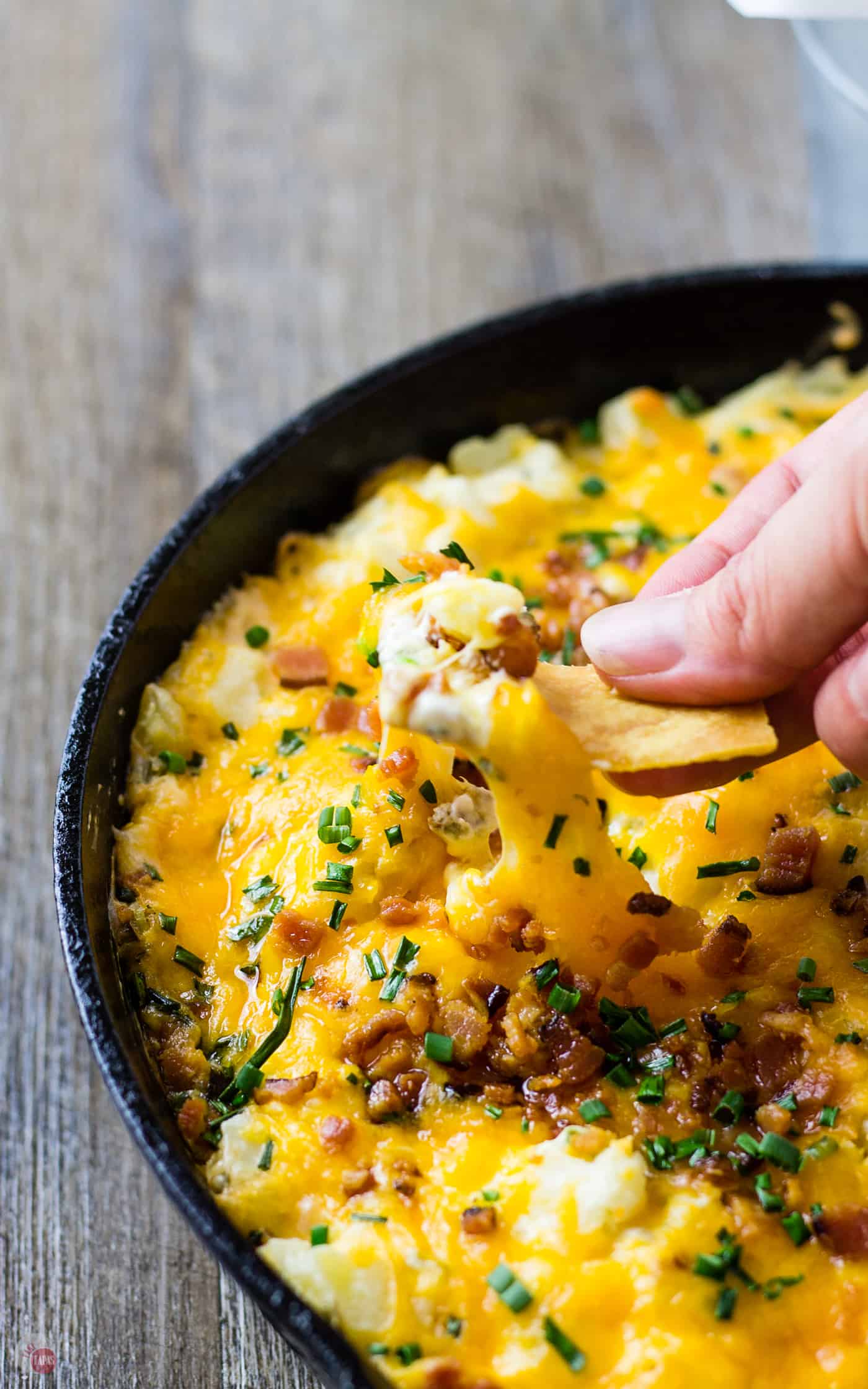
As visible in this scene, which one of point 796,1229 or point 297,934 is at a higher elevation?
point 297,934

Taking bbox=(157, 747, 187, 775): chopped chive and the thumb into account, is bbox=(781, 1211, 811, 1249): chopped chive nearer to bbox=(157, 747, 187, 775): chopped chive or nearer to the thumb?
the thumb

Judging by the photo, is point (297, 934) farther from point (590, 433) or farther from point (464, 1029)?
point (590, 433)

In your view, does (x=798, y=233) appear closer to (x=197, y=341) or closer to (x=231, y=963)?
(x=197, y=341)

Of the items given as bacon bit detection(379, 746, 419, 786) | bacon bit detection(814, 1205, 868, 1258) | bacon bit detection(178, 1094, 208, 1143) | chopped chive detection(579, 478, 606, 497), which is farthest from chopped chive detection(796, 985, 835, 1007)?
chopped chive detection(579, 478, 606, 497)

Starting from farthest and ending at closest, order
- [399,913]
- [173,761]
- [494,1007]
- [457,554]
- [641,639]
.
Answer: [173,761], [457,554], [399,913], [494,1007], [641,639]

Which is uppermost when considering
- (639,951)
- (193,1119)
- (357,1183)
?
(639,951)

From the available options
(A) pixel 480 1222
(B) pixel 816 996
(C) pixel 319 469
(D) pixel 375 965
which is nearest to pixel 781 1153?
(B) pixel 816 996
